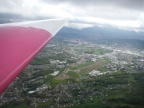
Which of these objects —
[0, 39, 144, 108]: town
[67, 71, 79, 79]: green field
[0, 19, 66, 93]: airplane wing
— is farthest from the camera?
Answer: [67, 71, 79, 79]: green field

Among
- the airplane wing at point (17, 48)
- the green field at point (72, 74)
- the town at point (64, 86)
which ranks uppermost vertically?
the airplane wing at point (17, 48)

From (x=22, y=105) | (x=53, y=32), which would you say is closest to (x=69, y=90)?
(x=22, y=105)

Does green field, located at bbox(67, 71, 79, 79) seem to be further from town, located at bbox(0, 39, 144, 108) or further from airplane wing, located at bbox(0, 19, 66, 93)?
airplane wing, located at bbox(0, 19, 66, 93)

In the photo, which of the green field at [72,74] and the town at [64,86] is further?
the green field at [72,74]

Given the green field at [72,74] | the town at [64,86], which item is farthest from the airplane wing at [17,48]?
the green field at [72,74]

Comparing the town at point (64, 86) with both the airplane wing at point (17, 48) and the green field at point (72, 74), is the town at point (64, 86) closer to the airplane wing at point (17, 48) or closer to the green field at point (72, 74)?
the green field at point (72, 74)

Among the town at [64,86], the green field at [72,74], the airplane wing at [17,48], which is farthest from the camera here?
the green field at [72,74]

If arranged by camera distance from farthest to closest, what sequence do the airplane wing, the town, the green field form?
the green field, the town, the airplane wing

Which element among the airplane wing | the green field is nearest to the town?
the green field

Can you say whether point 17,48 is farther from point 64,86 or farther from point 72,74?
point 72,74
